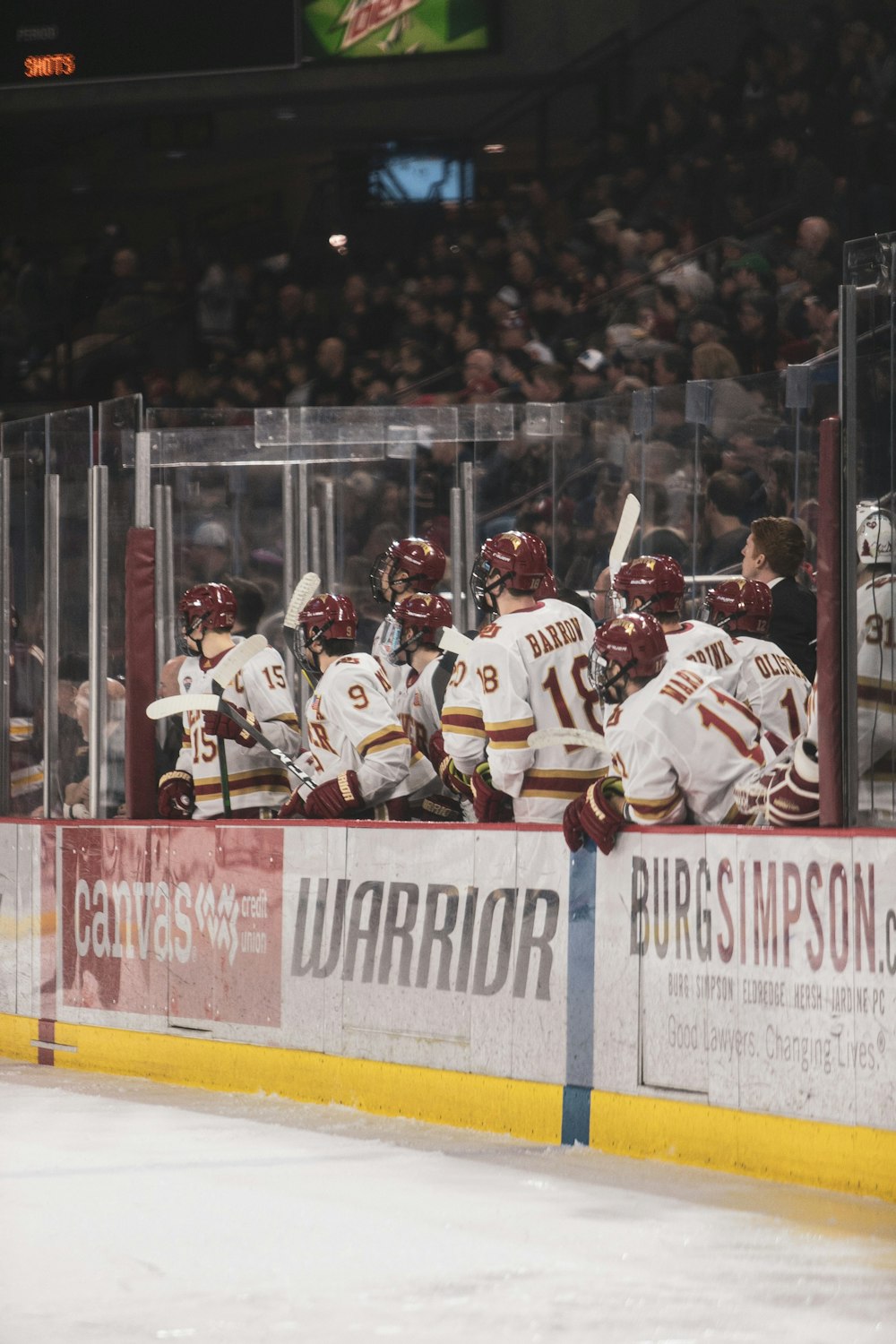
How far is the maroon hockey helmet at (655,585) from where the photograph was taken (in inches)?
266

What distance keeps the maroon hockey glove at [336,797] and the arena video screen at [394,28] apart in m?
9.76

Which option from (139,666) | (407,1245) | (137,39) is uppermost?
(137,39)

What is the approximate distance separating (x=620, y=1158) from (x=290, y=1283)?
1735mm

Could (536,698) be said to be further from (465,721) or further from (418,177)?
(418,177)

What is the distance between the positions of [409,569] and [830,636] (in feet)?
10.1

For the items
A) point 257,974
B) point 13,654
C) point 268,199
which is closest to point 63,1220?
point 257,974

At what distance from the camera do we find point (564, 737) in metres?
6.44

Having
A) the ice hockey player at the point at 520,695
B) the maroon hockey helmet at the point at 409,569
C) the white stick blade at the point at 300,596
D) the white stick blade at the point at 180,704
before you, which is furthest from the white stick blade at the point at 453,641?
the white stick blade at the point at 300,596

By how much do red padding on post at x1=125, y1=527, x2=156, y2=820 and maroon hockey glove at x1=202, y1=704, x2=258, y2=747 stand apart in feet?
0.90

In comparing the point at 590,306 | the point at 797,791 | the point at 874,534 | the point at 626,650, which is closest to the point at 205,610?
the point at 626,650

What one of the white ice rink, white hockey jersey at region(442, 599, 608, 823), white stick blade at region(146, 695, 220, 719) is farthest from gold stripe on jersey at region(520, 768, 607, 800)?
white stick blade at region(146, 695, 220, 719)

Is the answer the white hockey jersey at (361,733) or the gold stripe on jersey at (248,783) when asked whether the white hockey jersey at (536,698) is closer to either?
the white hockey jersey at (361,733)

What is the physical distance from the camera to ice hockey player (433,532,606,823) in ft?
21.4

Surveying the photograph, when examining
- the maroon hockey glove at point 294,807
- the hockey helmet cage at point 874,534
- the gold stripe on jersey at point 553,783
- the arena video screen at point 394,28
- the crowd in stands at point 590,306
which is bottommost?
the maroon hockey glove at point 294,807
